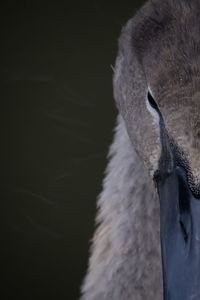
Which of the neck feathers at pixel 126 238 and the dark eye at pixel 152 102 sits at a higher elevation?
the dark eye at pixel 152 102

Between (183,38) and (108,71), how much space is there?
2.84 meters

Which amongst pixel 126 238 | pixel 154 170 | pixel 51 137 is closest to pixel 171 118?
pixel 154 170

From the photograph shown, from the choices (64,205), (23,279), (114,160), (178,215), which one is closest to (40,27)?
(64,205)

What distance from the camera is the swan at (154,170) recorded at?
5.25ft

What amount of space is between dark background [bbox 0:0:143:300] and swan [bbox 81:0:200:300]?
234cm

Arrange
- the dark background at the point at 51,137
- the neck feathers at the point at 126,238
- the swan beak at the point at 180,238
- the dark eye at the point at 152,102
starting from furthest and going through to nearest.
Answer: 1. the dark background at the point at 51,137
2. the neck feathers at the point at 126,238
3. the dark eye at the point at 152,102
4. the swan beak at the point at 180,238

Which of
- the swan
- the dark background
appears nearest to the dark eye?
the swan

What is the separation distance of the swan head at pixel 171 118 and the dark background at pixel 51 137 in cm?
258

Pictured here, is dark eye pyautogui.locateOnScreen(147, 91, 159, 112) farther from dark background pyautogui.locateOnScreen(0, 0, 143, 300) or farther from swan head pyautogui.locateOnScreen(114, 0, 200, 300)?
dark background pyautogui.locateOnScreen(0, 0, 143, 300)

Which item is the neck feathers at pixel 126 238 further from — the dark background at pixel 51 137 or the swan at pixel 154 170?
the dark background at pixel 51 137

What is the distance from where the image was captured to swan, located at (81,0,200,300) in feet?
5.25

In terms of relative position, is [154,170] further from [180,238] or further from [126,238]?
[126,238]

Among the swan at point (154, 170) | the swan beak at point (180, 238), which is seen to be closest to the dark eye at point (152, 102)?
the swan at point (154, 170)

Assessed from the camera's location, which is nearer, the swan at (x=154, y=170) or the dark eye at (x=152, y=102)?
the swan at (x=154, y=170)
